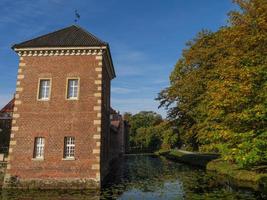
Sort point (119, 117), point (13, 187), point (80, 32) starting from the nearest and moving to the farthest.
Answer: point (13, 187) → point (80, 32) → point (119, 117)

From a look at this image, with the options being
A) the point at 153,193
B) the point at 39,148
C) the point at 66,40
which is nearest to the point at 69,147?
the point at 39,148

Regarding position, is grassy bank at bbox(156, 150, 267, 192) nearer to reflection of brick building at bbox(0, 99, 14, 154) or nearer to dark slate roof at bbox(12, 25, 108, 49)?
dark slate roof at bbox(12, 25, 108, 49)

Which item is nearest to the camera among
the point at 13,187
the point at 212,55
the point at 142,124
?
the point at 13,187

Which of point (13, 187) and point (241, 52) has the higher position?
point (241, 52)

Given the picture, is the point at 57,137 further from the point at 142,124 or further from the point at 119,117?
the point at 142,124

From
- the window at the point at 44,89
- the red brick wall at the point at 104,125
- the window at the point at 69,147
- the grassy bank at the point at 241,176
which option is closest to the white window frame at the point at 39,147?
the window at the point at 69,147

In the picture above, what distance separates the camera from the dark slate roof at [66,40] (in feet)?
70.6

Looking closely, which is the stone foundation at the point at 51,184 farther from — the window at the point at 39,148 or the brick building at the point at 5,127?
the brick building at the point at 5,127

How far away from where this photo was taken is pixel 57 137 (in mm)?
20750

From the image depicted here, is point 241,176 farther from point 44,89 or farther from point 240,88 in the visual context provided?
point 44,89

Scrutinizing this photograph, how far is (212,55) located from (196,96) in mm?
4780

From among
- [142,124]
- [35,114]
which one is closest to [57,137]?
[35,114]

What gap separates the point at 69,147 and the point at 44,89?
4.81 m

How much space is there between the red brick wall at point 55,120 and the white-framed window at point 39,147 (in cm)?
29
